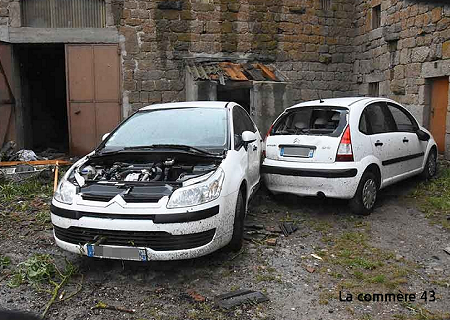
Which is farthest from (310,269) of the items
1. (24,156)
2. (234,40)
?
(234,40)

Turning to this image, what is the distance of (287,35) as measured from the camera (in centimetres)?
1088

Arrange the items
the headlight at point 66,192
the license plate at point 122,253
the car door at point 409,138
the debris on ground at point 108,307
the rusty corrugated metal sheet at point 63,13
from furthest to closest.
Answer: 1. the rusty corrugated metal sheet at point 63,13
2. the car door at point 409,138
3. the headlight at point 66,192
4. the license plate at point 122,253
5. the debris on ground at point 108,307

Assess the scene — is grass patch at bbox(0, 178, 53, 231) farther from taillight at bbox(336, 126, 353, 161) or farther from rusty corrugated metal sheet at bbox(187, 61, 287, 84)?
rusty corrugated metal sheet at bbox(187, 61, 287, 84)

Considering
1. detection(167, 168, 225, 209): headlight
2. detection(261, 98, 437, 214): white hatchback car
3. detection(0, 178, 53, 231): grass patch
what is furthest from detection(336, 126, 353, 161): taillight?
detection(0, 178, 53, 231): grass patch

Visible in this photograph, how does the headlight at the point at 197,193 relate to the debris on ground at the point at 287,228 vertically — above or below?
above

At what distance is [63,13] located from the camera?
9.58m

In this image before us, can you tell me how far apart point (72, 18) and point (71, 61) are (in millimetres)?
988

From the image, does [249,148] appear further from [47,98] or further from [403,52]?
[47,98]

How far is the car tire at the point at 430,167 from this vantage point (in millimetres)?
7078

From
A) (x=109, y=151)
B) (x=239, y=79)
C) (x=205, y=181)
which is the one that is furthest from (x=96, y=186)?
(x=239, y=79)

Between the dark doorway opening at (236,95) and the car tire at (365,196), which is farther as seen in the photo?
the dark doorway opening at (236,95)

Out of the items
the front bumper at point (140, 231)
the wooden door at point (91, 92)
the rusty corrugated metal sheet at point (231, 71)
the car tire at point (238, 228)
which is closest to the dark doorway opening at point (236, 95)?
the rusty corrugated metal sheet at point (231, 71)

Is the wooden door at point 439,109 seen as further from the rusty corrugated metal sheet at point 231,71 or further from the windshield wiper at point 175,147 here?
the windshield wiper at point 175,147

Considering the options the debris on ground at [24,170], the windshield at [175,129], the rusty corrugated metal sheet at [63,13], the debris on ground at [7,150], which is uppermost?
the rusty corrugated metal sheet at [63,13]
